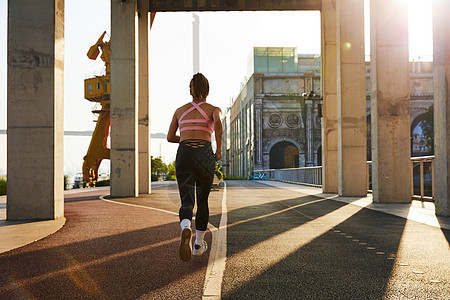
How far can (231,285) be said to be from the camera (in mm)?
3662

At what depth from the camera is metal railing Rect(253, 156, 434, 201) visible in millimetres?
12625

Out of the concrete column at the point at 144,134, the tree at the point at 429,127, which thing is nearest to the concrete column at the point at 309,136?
the tree at the point at 429,127

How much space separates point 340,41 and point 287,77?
41115mm

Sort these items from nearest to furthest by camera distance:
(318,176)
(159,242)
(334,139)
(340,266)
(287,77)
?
(340,266), (159,242), (334,139), (318,176), (287,77)

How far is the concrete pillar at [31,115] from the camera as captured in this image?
8414 millimetres

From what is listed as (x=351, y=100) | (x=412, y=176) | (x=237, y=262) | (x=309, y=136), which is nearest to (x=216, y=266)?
(x=237, y=262)

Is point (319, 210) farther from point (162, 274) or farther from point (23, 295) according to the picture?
point (23, 295)

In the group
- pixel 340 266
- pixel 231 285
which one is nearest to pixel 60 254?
pixel 231 285

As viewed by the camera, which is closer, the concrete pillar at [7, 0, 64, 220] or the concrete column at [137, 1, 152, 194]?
the concrete pillar at [7, 0, 64, 220]

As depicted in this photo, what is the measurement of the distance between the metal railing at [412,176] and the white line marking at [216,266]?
794 cm

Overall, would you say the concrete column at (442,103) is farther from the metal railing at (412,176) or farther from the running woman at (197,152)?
the running woman at (197,152)

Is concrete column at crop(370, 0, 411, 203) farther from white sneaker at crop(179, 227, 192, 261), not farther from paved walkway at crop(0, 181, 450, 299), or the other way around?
white sneaker at crop(179, 227, 192, 261)

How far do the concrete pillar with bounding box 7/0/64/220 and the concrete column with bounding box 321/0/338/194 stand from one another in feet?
41.0

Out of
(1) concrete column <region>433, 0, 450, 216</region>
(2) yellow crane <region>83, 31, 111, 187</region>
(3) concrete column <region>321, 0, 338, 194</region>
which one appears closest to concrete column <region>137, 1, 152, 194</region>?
(3) concrete column <region>321, 0, 338, 194</region>
